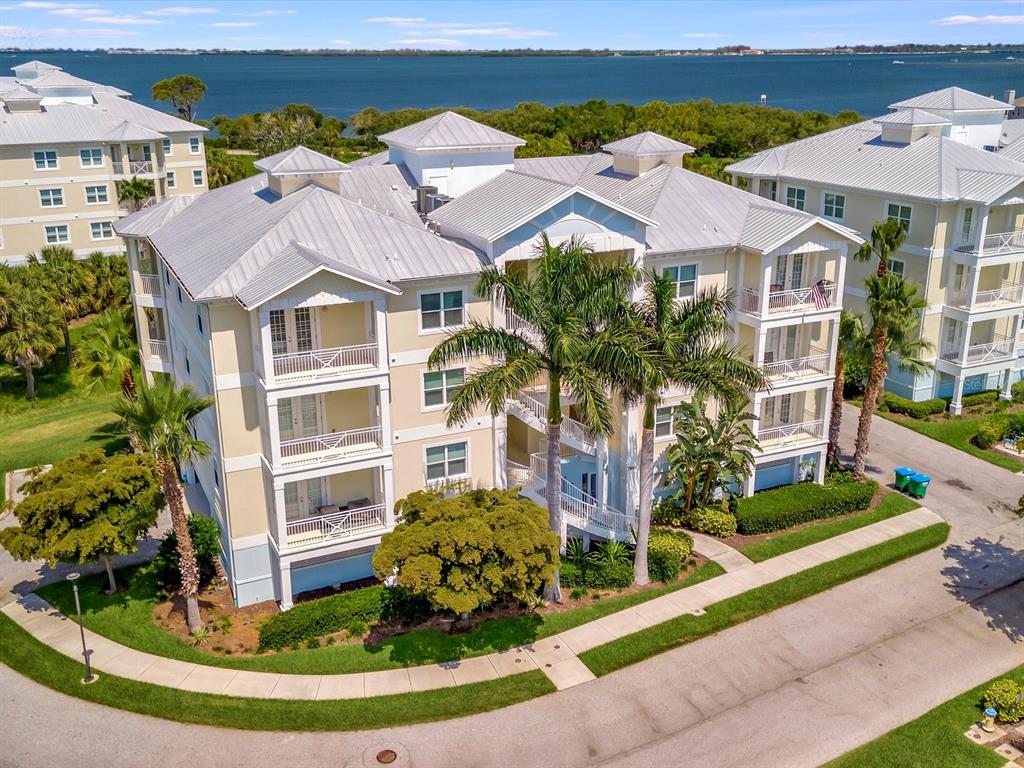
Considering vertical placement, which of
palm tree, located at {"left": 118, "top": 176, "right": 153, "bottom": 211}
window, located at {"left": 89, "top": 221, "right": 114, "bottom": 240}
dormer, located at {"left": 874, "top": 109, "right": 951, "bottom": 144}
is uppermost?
dormer, located at {"left": 874, "top": 109, "right": 951, "bottom": 144}

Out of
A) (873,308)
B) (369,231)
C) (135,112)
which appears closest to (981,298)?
(873,308)

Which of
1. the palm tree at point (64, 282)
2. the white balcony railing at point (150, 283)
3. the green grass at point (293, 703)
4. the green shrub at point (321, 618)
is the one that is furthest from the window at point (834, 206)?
the palm tree at point (64, 282)

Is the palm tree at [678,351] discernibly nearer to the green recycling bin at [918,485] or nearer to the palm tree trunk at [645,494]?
the palm tree trunk at [645,494]

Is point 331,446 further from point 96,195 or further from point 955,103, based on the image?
point 96,195

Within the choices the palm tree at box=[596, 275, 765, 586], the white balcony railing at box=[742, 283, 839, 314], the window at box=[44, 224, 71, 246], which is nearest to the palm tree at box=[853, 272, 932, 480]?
the white balcony railing at box=[742, 283, 839, 314]

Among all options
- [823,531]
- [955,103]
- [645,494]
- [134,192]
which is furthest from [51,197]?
[955,103]

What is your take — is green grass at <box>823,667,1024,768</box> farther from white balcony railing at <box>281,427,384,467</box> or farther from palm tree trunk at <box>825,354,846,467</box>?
white balcony railing at <box>281,427,384,467</box>
